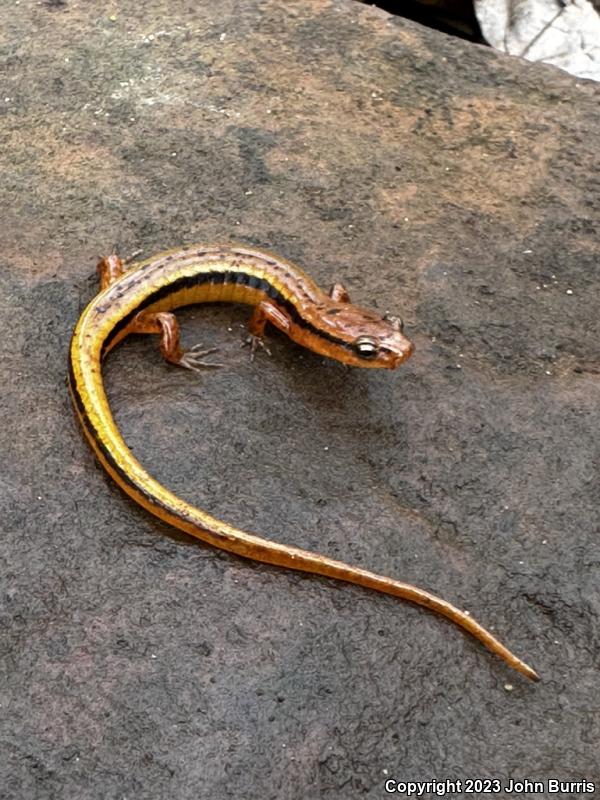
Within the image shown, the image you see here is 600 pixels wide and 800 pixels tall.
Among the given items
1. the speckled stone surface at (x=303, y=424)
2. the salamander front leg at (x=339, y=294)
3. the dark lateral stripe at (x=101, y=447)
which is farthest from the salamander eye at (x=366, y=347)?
the dark lateral stripe at (x=101, y=447)

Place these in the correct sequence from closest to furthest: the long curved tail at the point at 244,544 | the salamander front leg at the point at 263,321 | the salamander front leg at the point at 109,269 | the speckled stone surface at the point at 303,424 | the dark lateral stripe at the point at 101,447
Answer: the speckled stone surface at the point at 303,424
the long curved tail at the point at 244,544
the dark lateral stripe at the point at 101,447
the salamander front leg at the point at 263,321
the salamander front leg at the point at 109,269

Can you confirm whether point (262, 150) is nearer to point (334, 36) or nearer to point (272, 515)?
point (334, 36)

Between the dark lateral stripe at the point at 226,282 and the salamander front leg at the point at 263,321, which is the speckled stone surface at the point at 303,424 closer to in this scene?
the salamander front leg at the point at 263,321

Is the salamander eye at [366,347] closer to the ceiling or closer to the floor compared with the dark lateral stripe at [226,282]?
closer to the ceiling

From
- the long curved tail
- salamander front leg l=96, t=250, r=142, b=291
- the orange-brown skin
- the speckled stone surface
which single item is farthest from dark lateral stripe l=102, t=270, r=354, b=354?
the long curved tail

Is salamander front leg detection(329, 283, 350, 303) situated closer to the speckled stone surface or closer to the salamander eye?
the speckled stone surface

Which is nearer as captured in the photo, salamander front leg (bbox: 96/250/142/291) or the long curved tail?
the long curved tail
